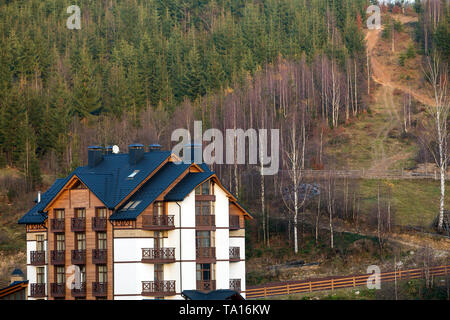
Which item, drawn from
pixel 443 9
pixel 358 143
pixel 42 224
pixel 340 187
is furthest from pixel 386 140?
pixel 42 224

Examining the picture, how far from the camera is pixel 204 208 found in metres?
53.8

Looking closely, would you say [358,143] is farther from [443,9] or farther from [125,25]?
[125,25]

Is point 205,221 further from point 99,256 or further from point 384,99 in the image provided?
point 384,99

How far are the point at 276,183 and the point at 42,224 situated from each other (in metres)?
27.3

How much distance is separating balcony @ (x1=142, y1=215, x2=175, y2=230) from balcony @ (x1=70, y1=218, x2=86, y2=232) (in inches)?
199

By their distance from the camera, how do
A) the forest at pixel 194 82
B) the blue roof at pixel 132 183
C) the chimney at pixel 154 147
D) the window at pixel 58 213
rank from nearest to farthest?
the blue roof at pixel 132 183, the window at pixel 58 213, the chimney at pixel 154 147, the forest at pixel 194 82

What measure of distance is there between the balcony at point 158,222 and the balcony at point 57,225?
7143 mm

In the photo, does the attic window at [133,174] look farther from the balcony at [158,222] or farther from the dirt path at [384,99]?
the dirt path at [384,99]

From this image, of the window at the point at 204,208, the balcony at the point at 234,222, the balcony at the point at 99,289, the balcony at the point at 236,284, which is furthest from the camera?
the balcony at the point at 234,222

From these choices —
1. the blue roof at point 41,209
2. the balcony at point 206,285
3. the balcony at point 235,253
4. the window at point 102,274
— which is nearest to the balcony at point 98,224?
the window at point 102,274

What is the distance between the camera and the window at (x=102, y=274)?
173 feet

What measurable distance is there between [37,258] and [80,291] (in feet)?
19.6

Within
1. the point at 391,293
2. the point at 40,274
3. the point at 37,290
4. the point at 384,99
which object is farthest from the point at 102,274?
the point at 384,99

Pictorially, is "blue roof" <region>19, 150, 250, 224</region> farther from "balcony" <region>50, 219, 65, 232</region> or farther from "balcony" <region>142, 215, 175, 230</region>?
"balcony" <region>50, 219, 65, 232</region>
